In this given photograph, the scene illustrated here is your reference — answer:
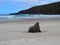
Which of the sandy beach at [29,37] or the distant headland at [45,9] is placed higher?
the distant headland at [45,9]

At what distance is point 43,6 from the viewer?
117250mm

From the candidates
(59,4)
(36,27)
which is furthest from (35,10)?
(36,27)

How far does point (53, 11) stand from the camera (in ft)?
361

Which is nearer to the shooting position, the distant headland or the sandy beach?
the sandy beach

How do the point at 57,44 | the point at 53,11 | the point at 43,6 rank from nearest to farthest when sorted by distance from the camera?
the point at 57,44 → the point at 53,11 → the point at 43,6

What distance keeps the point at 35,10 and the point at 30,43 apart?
107 metres

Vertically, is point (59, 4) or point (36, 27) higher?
point (59, 4)

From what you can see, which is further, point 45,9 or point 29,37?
point 45,9

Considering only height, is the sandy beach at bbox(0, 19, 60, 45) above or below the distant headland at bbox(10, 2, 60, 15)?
below

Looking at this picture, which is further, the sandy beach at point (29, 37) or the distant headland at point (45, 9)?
the distant headland at point (45, 9)

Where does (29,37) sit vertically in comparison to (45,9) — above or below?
below

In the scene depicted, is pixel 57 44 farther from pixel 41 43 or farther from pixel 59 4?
pixel 59 4

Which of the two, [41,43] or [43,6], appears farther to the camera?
[43,6]

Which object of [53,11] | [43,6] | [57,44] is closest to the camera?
[57,44]
